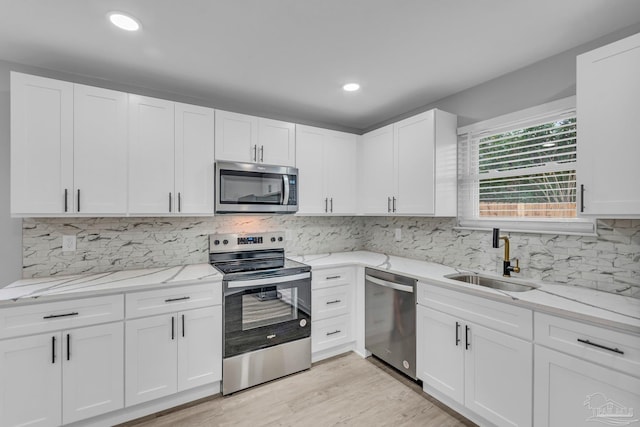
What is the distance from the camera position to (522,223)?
2.25 metres

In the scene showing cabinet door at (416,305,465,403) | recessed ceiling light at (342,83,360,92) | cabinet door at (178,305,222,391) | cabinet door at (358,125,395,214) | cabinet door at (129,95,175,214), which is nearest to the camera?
cabinet door at (416,305,465,403)

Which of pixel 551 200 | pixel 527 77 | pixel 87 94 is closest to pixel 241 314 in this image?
pixel 87 94

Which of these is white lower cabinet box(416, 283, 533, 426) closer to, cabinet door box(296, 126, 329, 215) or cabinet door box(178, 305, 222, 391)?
cabinet door box(296, 126, 329, 215)

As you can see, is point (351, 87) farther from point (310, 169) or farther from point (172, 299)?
point (172, 299)

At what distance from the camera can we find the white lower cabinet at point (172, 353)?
78.0 inches

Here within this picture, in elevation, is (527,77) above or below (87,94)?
above

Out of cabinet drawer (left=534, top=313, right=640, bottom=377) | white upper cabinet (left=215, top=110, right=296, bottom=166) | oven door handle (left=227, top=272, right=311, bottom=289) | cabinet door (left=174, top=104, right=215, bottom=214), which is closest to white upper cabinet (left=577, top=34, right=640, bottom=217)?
cabinet drawer (left=534, top=313, right=640, bottom=377)

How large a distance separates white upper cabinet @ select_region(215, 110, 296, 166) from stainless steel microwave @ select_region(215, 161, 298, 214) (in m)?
0.11

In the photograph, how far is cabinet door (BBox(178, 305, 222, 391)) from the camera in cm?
213

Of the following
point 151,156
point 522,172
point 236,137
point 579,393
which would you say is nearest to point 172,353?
point 151,156

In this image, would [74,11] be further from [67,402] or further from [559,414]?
[559,414]

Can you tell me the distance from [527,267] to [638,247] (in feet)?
1.99

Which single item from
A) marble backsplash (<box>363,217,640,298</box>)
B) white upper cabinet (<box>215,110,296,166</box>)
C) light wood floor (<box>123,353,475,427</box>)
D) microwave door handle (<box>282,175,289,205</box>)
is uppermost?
white upper cabinet (<box>215,110,296,166</box>)

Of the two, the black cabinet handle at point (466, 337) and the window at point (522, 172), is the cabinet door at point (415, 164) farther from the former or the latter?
the black cabinet handle at point (466, 337)
